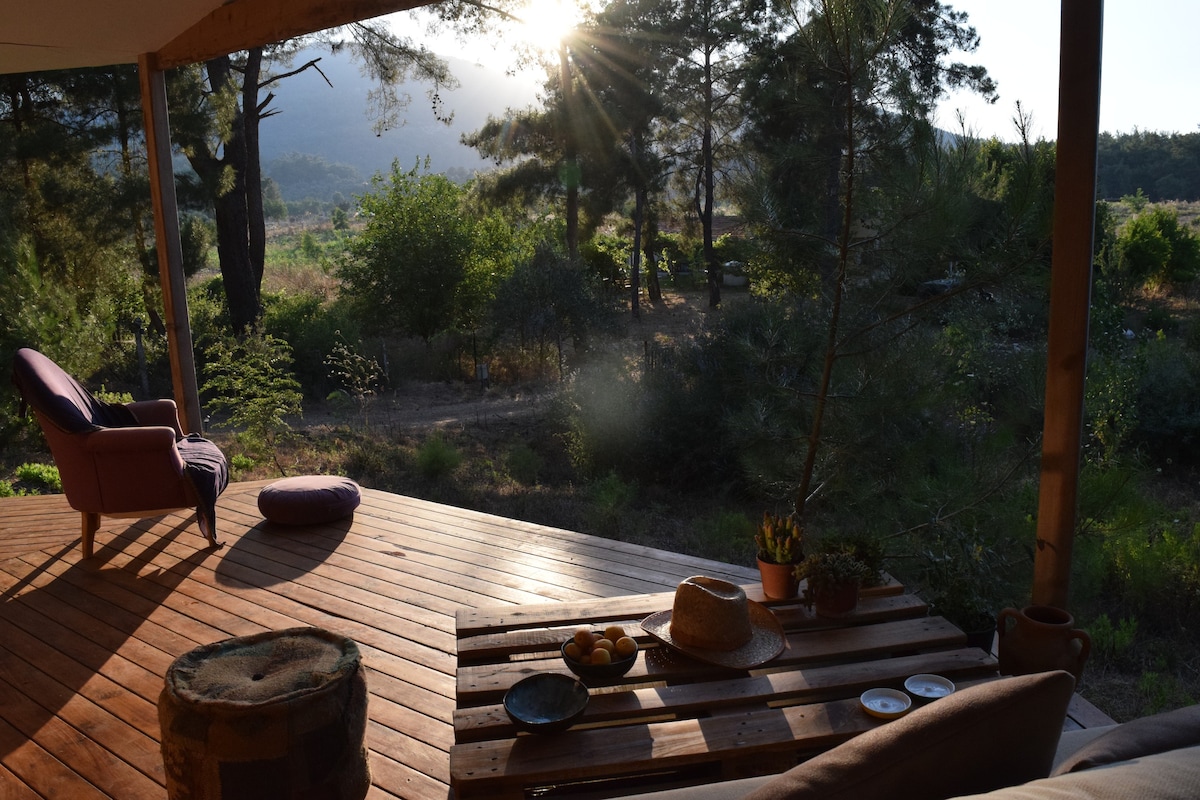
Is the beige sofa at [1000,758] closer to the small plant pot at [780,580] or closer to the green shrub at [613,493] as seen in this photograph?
the small plant pot at [780,580]

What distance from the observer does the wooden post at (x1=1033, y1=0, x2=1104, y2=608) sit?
2180 mm

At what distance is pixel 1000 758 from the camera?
43.9 inches

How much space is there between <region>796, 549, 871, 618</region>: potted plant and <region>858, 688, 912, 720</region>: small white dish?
46 centimetres

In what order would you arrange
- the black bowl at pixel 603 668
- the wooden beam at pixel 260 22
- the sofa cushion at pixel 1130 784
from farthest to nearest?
the wooden beam at pixel 260 22
the black bowl at pixel 603 668
the sofa cushion at pixel 1130 784

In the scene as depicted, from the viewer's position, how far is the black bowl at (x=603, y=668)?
2.04m

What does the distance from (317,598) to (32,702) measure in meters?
1.01

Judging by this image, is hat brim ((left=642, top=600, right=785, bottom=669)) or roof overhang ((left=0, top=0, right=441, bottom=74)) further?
roof overhang ((left=0, top=0, right=441, bottom=74))

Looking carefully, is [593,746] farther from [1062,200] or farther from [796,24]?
[796,24]

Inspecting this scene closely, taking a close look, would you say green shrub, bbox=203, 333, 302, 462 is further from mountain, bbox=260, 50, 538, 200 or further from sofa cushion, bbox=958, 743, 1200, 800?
mountain, bbox=260, 50, 538, 200

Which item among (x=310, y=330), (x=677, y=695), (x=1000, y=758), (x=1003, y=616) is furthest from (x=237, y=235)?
(x=1000, y=758)

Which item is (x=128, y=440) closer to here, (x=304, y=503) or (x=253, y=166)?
(x=304, y=503)

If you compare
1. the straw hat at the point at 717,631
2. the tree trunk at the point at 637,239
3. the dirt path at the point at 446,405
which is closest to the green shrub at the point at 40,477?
the dirt path at the point at 446,405

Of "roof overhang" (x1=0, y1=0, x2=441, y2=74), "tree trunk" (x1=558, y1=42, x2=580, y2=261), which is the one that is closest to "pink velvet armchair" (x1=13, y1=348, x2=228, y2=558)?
"roof overhang" (x1=0, y1=0, x2=441, y2=74)

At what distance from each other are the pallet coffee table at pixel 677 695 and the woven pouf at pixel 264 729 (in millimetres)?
274
